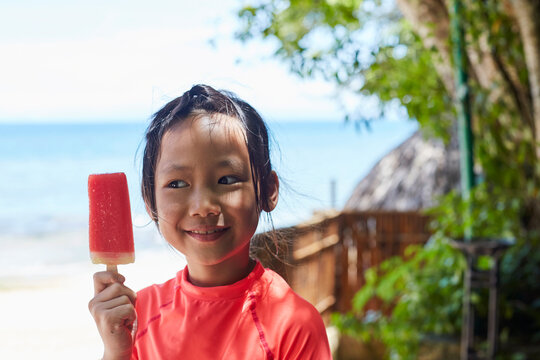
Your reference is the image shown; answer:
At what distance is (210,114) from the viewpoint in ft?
2.31

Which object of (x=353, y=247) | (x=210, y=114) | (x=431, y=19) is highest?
(x=431, y=19)

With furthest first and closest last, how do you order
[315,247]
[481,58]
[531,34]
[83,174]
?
[315,247]
[481,58]
[531,34]
[83,174]

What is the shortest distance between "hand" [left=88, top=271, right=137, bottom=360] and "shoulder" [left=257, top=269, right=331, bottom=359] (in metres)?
0.15

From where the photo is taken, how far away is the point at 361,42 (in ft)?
10.2

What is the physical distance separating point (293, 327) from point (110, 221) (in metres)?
0.25

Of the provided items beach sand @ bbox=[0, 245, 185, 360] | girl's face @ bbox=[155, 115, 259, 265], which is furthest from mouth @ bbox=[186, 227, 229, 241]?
beach sand @ bbox=[0, 245, 185, 360]

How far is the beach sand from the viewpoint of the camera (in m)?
4.49

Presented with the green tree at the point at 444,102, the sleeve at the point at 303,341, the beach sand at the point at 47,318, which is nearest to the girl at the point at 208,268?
the sleeve at the point at 303,341

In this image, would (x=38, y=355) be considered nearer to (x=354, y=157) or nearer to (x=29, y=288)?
(x=29, y=288)

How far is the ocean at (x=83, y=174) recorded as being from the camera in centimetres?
81

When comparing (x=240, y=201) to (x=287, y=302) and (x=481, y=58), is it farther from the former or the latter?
(x=481, y=58)

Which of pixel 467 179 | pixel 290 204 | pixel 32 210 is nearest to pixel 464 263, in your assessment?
pixel 467 179

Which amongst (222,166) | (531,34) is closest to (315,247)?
(531,34)

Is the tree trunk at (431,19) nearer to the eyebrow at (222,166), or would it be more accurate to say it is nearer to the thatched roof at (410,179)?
the eyebrow at (222,166)
